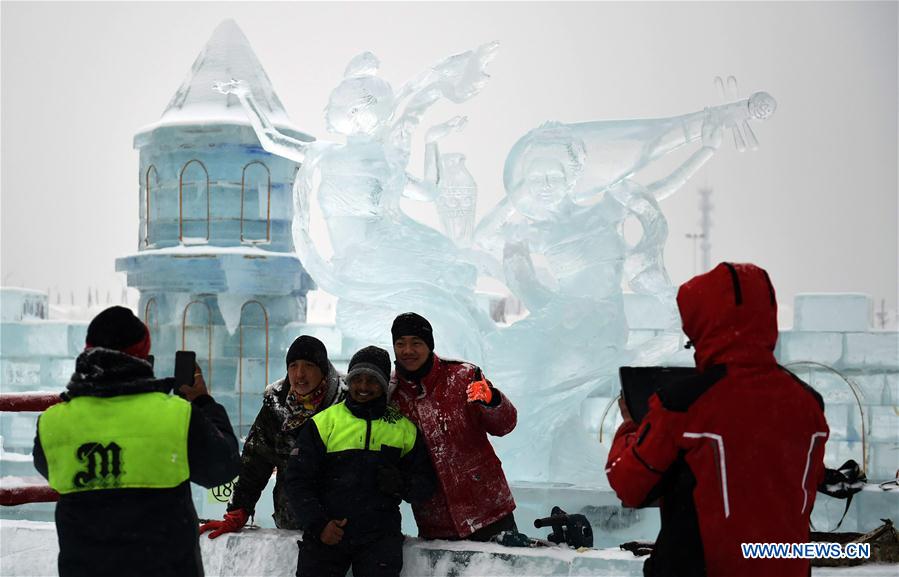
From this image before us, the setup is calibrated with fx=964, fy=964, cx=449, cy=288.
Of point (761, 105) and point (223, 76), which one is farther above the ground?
point (223, 76)

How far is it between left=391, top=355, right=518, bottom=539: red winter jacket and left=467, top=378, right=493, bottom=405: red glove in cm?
5

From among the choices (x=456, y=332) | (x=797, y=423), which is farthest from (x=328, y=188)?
(x=797, y=423)

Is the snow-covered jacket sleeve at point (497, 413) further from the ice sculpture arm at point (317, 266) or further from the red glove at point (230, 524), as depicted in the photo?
the ice sculpture arm at point (317, 266)

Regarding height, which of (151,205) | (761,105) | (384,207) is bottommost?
(384,207)

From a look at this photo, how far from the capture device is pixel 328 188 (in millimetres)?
7820

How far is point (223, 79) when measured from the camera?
32.0ft

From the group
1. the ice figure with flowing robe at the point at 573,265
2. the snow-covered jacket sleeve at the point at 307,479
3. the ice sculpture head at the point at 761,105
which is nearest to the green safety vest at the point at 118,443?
the snow-covered jacket sleeve at the point at 307,479

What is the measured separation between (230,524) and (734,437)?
2127 mm

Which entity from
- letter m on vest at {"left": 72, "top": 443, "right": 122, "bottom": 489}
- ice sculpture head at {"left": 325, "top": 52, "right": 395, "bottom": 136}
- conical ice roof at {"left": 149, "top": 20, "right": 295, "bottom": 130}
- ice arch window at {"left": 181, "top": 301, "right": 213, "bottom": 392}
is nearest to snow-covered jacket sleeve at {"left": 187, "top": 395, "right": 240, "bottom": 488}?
letter m on vest at {"left": 72, "top": 443, "right": 122, "bottom": 489}

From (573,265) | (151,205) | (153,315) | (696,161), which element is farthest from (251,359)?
(696,161)

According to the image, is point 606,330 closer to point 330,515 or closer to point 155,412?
point 330,515

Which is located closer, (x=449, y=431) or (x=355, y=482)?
(x=355, y=482)

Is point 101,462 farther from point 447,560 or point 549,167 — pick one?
point 549,167

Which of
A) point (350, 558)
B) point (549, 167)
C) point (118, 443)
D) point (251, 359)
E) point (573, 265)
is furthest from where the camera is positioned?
point (251, 359)
